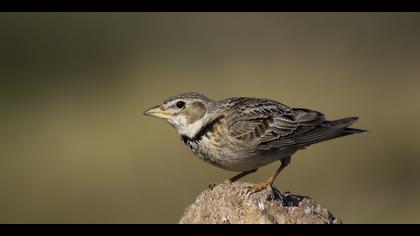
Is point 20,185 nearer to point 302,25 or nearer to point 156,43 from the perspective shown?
point 156,43

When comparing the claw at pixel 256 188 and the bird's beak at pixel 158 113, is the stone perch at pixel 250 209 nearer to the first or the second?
the claw at pixel 256 188

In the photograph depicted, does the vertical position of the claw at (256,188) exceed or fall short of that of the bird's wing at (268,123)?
it falls short

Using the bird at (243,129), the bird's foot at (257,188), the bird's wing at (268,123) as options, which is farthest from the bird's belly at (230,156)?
the bird's foot at (257,188)

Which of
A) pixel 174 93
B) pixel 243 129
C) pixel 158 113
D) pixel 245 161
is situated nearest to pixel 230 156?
pixel 245 161

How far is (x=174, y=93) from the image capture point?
72.6 ft

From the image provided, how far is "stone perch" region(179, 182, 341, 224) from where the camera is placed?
901 cm

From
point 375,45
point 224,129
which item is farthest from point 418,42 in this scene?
point 224,129

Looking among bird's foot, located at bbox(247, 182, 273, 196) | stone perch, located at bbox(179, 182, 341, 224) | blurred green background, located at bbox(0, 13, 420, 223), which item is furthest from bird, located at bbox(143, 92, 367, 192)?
blurred green background, located at bbox(0, 13, 420, 223)

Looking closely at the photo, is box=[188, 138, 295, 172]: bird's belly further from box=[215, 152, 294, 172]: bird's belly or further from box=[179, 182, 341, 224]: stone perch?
box=[179, 182, 341, 224]: stone perch

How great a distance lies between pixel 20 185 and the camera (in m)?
20.3

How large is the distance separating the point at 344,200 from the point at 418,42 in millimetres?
9399

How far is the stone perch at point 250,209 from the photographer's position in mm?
9008

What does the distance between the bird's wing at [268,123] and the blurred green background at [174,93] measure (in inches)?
234

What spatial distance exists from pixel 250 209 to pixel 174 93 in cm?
1317
